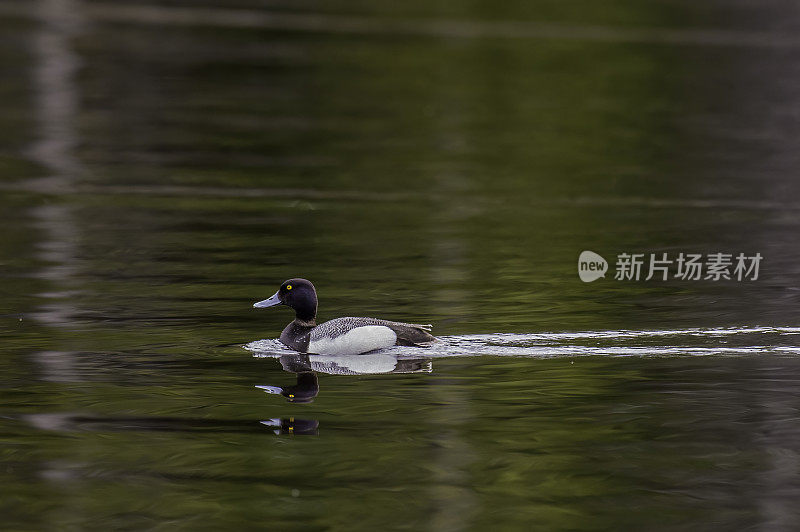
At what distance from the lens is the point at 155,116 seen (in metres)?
31.2

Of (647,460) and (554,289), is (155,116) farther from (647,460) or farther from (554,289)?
(647,460)

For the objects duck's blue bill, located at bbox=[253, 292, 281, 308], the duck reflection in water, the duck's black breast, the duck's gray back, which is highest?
duck's blue bill, located at bbox=[253, 292, 281, 308]

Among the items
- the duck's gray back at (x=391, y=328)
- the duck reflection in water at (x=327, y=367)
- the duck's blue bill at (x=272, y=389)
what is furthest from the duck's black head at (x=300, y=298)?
the duck's blue bill at (x=272, y=389)

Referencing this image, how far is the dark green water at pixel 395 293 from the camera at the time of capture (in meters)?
10.4

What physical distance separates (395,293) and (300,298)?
2.21 meters

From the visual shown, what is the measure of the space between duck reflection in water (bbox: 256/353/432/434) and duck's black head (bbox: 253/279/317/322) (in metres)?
0.47

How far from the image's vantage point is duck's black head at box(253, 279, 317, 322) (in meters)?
14.5

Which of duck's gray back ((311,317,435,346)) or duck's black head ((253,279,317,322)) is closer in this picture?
duck's gray back ((311,317,435,346))

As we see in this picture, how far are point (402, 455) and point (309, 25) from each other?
3634 centimetres

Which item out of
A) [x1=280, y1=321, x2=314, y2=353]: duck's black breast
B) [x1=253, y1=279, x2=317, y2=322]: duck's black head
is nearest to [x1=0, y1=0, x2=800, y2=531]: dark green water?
[x1=280, y1=321, x2=314, y2=353]: duck's black breast

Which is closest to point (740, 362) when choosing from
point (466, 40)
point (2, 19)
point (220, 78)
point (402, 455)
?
point (402, 455)

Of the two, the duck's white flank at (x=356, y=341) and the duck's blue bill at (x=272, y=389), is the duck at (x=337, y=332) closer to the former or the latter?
the duck's white flank at (x=356, y=341)

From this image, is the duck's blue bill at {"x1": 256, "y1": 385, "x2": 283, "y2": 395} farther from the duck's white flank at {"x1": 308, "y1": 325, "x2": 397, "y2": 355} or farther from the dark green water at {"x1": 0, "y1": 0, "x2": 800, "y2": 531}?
the duck's white flank at {"x1": 308, "y1": 325, "x2": 397, "y2": 355}
